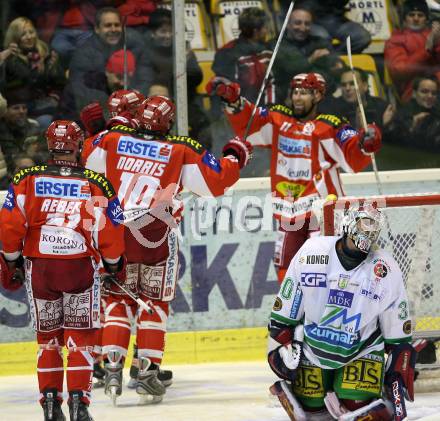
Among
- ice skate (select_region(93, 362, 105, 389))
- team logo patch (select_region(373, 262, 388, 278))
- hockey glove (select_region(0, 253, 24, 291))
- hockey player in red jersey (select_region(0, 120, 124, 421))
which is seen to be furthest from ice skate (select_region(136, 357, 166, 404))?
team logo patch (select_region(373, 262, 388, 278))

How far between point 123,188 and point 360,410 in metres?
2.13

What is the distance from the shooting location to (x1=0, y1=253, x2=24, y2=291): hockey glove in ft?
19.7

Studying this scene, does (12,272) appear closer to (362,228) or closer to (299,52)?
(362,228)

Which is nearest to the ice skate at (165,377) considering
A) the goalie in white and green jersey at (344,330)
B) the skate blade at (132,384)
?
the skate blade at (132,384)

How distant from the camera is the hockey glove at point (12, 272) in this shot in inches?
236

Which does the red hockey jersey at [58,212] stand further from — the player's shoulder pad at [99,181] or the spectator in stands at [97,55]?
the spectator in stands at [97,55]

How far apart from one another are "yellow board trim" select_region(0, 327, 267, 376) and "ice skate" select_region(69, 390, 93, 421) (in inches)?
80.6

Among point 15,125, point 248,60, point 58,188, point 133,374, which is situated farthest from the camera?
point 248,60

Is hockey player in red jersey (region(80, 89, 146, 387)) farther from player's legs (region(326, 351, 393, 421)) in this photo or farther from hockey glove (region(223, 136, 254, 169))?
player's legs (region(326, 351, 393, 421))

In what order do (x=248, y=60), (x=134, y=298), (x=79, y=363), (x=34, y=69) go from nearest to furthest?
(x=79, y=363)
(x=134, y=298)
(x=34, y=69)
(x=248, y=60)

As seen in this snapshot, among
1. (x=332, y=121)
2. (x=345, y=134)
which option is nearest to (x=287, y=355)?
(x=345, y=134)

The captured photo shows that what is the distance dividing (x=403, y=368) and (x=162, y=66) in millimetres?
4231

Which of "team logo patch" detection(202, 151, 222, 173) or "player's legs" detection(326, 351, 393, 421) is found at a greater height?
"team logo patch" detection(202, 151, 222, 173)

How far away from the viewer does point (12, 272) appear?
6.03 m
